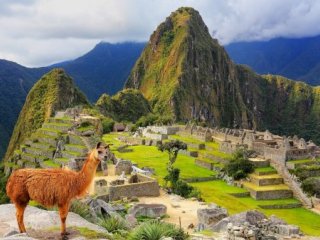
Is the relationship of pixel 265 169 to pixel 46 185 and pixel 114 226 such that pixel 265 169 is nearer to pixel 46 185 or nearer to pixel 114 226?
pixel 114 226

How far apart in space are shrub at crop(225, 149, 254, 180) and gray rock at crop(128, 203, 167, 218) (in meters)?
31.8

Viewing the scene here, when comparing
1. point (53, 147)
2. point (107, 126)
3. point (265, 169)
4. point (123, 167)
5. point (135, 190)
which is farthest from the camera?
point (107, 126)

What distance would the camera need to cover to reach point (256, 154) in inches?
2372

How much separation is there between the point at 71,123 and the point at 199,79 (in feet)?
463

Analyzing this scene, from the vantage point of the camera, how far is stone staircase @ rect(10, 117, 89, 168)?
158 feet

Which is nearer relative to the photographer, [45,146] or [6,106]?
[45,146]

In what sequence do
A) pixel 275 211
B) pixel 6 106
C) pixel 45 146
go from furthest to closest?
pixel 6 106, pixel 45 146, pixel 275 211

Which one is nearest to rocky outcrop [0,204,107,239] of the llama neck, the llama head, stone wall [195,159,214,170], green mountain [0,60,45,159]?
the llama neck

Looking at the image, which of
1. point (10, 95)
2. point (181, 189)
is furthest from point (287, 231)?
point (10, 95)

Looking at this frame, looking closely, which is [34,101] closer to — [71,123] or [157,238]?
[71,123]

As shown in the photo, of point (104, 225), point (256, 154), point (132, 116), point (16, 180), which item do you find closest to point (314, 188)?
point (256, 154)

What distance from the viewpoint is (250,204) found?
1711 inches

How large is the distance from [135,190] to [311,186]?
28495 mm

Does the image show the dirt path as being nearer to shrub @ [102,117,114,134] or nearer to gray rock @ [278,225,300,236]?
gray rock @ [278,225,300,236]
